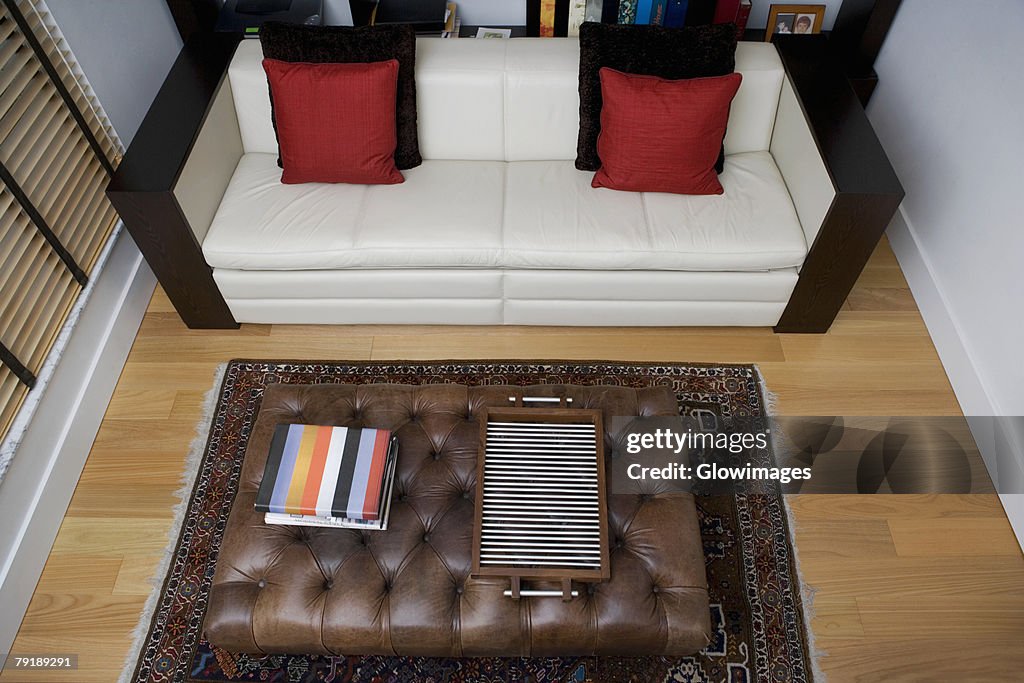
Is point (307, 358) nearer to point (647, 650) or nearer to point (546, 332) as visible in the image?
point (546, 332)

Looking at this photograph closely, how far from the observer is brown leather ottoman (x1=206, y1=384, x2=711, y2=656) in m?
1.50

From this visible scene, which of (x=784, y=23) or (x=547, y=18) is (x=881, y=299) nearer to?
(x=784, y=23)

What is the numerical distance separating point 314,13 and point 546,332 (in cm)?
152

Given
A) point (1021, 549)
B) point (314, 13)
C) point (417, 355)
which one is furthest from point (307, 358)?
point (1021, 549)

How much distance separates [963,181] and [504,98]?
1.56m

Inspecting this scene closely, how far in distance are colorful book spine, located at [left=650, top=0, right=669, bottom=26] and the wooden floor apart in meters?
1.17

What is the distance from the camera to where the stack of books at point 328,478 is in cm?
155

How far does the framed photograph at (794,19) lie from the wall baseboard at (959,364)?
0.80 m

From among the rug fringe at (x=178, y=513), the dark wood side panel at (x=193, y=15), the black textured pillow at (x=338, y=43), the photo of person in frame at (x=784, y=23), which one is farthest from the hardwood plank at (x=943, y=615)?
the dark wood side panel at (x=193, y=15)

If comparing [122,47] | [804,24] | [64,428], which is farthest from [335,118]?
[804,24]

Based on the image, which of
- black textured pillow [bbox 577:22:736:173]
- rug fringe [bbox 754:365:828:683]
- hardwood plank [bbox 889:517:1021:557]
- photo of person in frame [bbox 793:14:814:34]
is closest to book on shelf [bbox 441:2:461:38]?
black textured pillow [bbox 577:22:736:173]

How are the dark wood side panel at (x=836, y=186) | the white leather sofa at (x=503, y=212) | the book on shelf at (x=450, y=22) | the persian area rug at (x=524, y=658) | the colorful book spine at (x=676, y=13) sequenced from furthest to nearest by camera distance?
the book on shelf at (x=450, y=22), the colorful book spine at (x=676, y=13), the white leather sofa at (x=503, y=212), the dark wood side panel at (x=836, y=186), the persian area rug at (x=524, y=658)

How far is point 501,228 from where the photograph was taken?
2199 millimetres

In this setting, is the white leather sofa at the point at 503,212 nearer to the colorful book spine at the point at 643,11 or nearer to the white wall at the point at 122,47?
the white wall at the point at 122,47
